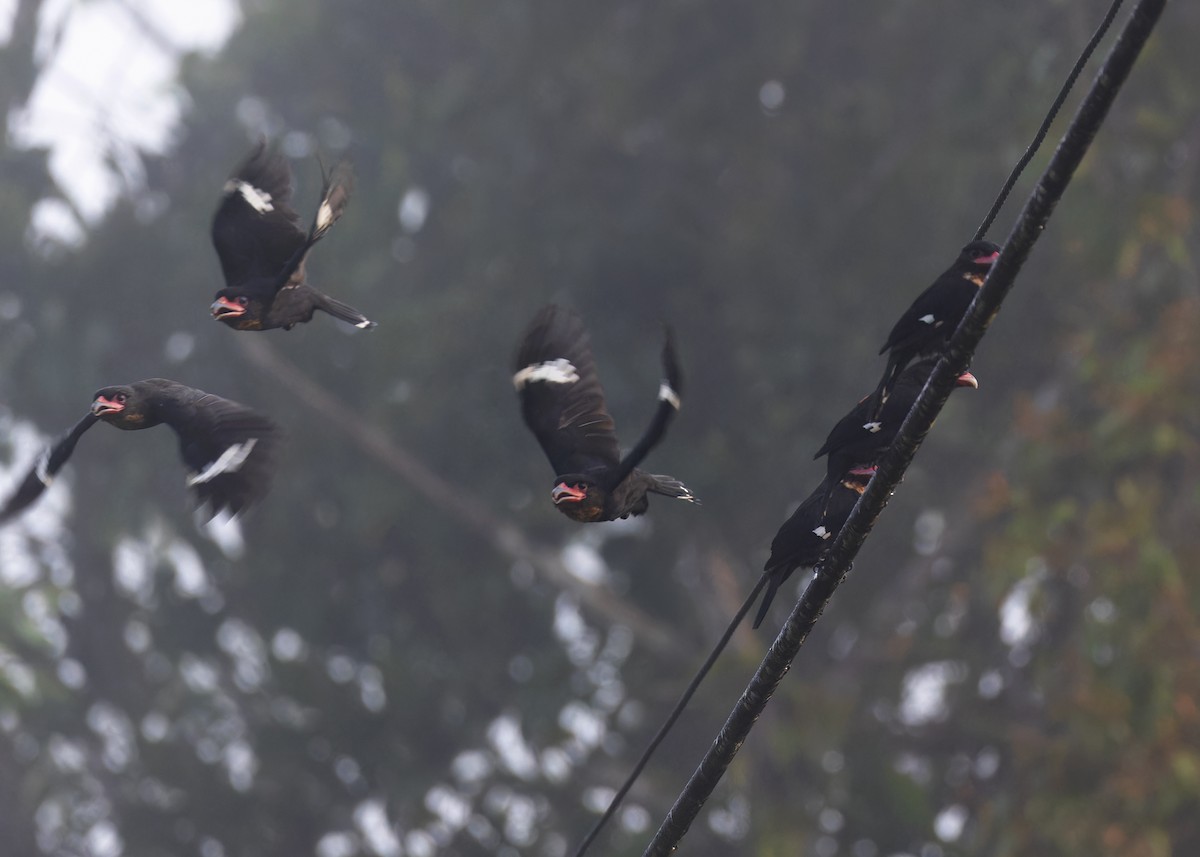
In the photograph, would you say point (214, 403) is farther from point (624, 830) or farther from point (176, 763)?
point (176, 763)

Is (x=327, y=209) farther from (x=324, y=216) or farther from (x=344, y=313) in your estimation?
(x=344, y=313)

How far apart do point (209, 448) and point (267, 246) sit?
0.54 metres

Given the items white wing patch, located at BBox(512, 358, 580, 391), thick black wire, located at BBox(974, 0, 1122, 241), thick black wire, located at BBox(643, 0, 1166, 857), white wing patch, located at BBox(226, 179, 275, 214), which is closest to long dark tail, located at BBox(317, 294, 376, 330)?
white wing patch, located at BBox(226, 179, 275, 214)

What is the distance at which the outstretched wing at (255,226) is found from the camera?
391 cm

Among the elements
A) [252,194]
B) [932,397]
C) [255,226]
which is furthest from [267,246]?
[932,397]

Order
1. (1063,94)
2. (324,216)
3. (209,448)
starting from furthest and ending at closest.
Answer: (209,448)
(324,216)
(1063,94)

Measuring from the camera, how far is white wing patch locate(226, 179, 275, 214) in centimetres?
408

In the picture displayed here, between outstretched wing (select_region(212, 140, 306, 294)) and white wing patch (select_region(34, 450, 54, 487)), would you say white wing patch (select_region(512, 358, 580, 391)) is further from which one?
white wing patch (select_region(34, 450, 54, 487))

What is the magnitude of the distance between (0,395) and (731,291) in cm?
617

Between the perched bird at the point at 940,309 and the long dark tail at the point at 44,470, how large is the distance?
5.85 feet

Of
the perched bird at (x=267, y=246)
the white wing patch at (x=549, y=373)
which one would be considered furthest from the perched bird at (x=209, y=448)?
the white wing patch at (x=549, y=373)

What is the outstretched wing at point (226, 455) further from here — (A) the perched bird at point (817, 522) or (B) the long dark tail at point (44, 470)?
(A) the perched bird at point (817, 522)

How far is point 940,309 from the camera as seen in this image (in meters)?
3.23

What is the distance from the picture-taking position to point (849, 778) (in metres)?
10.9
